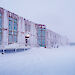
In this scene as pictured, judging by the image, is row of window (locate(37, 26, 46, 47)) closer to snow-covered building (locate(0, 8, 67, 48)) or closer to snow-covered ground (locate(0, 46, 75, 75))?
snow-covered building (locate(0, 8, 67, 48))

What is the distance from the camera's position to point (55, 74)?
7191 millimetres

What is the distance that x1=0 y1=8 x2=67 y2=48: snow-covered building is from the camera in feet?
54.8

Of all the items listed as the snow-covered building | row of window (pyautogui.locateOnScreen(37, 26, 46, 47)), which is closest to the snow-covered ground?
the snow-covered building

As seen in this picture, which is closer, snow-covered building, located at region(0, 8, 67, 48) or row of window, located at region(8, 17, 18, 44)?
snow-covered building, located at region(0, 8, 67, 48)

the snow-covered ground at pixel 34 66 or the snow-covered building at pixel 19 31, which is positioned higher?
the snow-covered building at pixel 19 31

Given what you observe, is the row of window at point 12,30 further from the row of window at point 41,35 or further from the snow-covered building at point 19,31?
the row of window at point 41,35

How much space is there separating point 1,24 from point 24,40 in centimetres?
705

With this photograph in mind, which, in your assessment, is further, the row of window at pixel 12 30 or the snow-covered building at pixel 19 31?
the row of window at pixel 12 30

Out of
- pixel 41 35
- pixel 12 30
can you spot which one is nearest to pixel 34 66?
pixel 12 30

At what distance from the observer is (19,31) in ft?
67.3

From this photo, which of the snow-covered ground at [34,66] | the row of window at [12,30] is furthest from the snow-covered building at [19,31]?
the snow-covered ground at [34,66]

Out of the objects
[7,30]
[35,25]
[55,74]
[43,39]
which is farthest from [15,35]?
[55,74]

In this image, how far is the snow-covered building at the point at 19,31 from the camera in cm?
1672

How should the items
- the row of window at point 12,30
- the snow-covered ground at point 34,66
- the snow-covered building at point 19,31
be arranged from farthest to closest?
the row of window at point 12,30 → the snow-covered building at point 19,31 → the snow-covered ground at point 34,66
